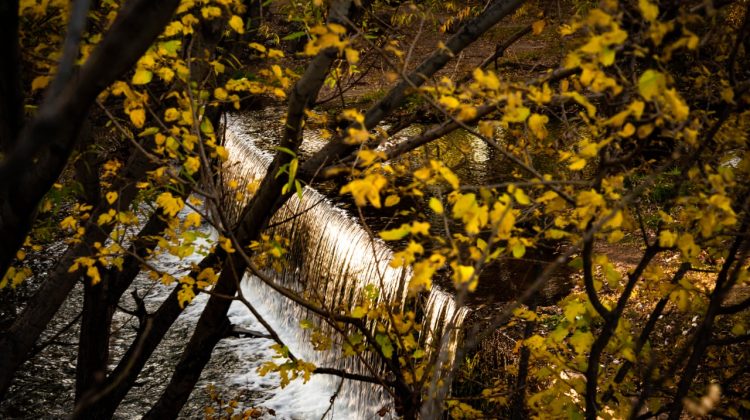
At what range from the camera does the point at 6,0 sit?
1484 millimetres

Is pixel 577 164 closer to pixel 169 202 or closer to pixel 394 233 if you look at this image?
pixel 394 233

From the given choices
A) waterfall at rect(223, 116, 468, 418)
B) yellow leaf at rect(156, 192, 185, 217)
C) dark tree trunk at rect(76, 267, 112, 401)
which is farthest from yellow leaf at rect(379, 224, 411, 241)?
waterfall at rect(223, 116, 468, 418)

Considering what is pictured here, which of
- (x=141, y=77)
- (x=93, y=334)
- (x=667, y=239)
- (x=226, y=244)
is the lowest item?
(x=93, y=334)

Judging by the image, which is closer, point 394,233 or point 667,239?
point 394,233

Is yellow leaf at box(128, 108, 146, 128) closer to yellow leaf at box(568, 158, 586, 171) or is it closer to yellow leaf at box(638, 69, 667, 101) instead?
yellow leaf at box(568, 158, 586, 171)

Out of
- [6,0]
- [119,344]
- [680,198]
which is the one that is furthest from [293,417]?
[6,0]

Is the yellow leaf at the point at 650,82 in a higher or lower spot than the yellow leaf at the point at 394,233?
higher

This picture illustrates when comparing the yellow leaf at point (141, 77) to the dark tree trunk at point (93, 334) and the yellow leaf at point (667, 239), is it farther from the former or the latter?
the yellow leaf at point (667, 239)

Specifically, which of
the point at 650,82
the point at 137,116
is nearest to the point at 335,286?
the point at 137,116

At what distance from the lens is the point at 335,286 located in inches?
266

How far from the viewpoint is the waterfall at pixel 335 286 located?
5574 mm

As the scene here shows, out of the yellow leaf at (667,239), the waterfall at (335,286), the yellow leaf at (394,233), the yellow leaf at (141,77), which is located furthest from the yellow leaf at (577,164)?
the waterfall at (335,286)

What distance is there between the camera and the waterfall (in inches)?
219

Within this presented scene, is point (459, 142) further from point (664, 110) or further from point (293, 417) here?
point (664, 110)
